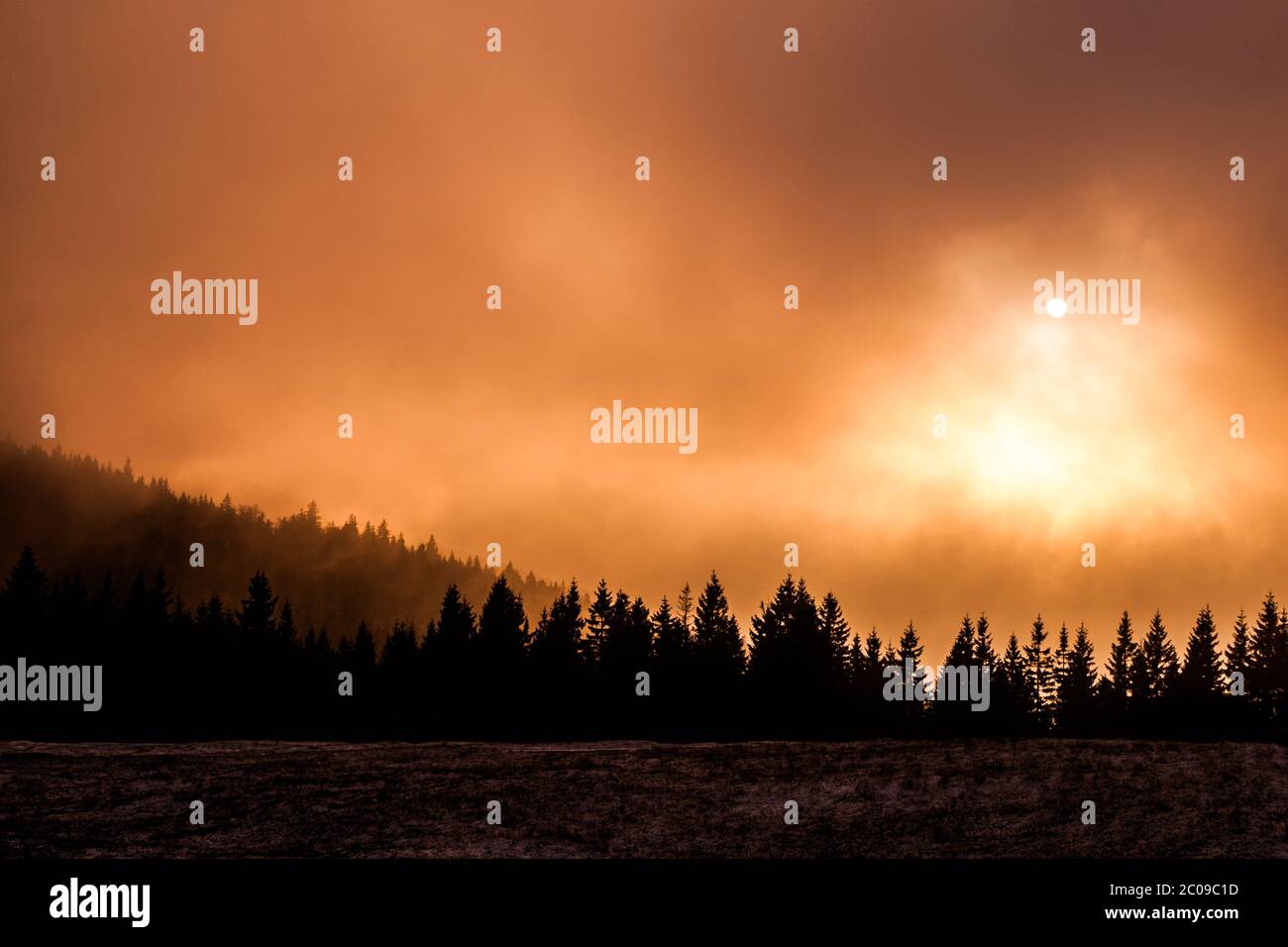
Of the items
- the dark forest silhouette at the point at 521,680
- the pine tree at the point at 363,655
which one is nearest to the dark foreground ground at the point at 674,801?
the dark forest silhouette at the point at 521,680

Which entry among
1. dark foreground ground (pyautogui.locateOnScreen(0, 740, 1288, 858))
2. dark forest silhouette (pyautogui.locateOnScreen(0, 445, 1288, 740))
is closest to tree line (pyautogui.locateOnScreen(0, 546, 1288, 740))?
dark forest silhouette (pyautogui.locateOnScreen(0, 445, 1288, 740))

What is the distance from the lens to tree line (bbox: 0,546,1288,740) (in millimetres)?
99000

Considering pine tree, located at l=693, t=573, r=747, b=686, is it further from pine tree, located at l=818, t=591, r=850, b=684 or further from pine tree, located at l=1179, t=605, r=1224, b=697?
pine tree, located at l=1179, t=605, r=1224, b=697

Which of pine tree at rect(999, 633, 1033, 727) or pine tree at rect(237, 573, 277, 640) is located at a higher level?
pine tree at rect(237, 573, 277, 640)

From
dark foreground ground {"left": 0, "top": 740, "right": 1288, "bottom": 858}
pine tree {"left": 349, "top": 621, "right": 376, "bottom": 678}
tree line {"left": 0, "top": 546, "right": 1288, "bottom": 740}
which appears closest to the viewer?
dark foreground ground {"left": 0, "top": 740, "right": 1288, "bottom": 858}

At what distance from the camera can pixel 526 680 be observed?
327ft

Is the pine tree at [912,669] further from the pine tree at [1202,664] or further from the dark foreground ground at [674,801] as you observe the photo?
the dark foreground ground at [674,801]

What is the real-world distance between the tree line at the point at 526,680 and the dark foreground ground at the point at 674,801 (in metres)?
66.3

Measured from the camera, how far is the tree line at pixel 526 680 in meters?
99.0

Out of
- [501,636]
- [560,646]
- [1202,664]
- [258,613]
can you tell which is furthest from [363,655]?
[1202,664]

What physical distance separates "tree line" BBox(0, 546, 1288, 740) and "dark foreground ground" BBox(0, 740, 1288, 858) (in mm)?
66251

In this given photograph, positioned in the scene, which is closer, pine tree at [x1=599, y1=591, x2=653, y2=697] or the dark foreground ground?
the dark foreground ground
